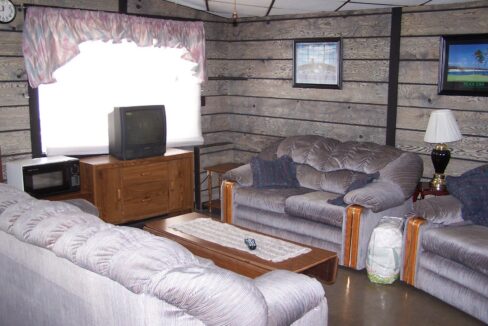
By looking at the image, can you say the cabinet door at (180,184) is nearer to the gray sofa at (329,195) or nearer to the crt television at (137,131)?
the crt television at (137,131)

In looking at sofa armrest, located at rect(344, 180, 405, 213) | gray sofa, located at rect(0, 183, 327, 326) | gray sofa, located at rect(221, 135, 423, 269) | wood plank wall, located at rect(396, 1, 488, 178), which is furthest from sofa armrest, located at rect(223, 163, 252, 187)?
gray sofa, located at rect(0, 183, 327, 326)

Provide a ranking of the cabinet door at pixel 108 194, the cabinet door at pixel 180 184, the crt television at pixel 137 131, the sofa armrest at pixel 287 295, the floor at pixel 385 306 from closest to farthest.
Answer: the sofa armrest at pixel 287 295 → the floor at pixel 385 306 → the cabinet door at pixel 108 194 → the crt television at pixel 137 131 → the cabinet door at pixel 180 184

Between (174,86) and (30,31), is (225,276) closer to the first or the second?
(30,31)

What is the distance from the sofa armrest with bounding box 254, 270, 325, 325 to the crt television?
3178 millimetres

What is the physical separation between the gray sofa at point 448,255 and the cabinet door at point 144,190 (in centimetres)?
250

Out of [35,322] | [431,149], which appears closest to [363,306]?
[431,149]

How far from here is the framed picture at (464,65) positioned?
169 inches

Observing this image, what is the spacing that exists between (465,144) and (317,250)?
1.89 meters

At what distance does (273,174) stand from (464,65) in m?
1.90

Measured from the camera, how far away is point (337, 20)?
17.1 feet

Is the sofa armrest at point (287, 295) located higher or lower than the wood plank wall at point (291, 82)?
lower

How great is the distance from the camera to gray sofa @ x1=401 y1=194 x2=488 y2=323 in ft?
10.7

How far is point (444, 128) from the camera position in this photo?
4.22m

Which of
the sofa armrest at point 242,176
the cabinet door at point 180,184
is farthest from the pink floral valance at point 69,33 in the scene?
the sofa armrest at point 242,176
